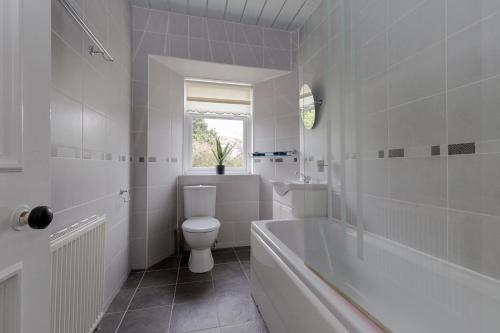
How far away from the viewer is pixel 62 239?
1.00m

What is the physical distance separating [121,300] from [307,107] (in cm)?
224

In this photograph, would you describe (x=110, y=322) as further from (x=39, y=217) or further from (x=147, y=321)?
(x=39, y=217)

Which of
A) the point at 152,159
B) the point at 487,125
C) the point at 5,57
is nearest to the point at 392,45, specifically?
the point at 487,125

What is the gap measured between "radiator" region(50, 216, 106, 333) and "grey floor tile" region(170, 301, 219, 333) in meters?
0.46

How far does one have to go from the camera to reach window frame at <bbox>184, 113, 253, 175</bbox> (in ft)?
9.32

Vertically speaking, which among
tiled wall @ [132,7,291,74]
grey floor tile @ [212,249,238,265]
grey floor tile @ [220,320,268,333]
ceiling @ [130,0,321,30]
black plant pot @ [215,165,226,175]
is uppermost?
ceiling @ [130,0,321,30]

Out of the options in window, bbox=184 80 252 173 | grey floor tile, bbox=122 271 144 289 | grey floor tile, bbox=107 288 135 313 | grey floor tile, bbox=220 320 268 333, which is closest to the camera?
grey floor tile, bbox=220 320 268 333

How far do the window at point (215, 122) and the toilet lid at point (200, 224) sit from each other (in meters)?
0.75

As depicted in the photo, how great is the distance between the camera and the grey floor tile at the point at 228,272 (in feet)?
6.63

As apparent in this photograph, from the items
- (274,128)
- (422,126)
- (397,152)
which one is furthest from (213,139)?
(422,126)

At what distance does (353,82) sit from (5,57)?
1326 mm

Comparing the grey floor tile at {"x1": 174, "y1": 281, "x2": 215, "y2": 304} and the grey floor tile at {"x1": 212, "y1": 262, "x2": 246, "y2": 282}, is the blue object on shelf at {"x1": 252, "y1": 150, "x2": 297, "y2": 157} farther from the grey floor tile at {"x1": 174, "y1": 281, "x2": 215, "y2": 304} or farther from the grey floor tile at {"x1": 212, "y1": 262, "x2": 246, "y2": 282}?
the grey floor tile at {"x1": 174, "y1": 281, "x2": 215, "y2": 304}

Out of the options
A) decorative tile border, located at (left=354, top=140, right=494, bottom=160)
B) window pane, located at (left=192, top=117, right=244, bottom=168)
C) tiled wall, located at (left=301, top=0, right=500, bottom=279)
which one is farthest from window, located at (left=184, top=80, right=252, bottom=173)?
decorative tile border, located at (left=354, top=140, right=494, bottom=160)

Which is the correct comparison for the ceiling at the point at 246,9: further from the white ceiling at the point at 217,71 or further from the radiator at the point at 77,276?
the radiator at the point at 77,276
